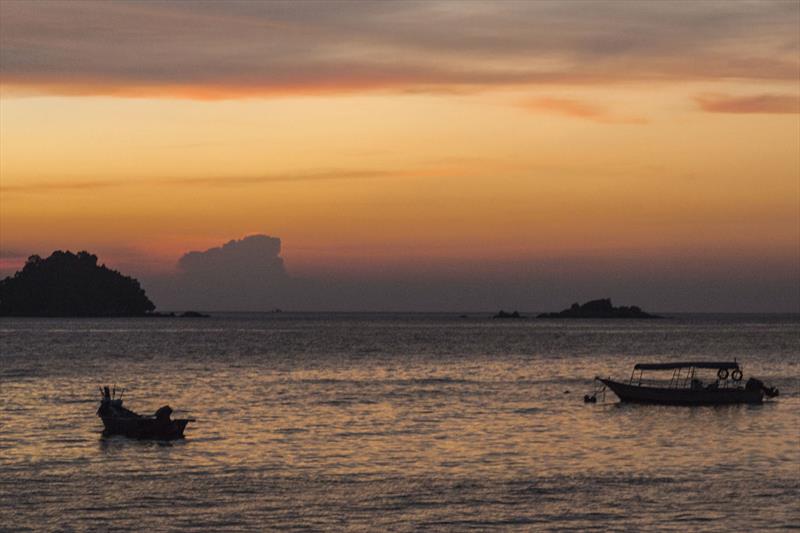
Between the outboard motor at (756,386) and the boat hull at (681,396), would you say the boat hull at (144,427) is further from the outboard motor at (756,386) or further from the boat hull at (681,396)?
the outboard motor at (756,386)

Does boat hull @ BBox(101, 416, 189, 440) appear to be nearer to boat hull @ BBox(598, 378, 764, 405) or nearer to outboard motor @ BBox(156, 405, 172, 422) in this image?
outboard motor @ BBox(156, 405, 172, 422)

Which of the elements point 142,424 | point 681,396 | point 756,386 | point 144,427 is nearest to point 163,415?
point 144,427

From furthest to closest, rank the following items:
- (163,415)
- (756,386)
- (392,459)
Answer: (756,386)
(163,415)
(392,459)

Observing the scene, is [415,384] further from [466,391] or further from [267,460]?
[267,460]

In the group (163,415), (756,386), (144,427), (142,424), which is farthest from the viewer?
→ (756,386)

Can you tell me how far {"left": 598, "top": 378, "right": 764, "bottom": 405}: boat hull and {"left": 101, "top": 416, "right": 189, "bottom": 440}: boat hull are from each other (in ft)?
113

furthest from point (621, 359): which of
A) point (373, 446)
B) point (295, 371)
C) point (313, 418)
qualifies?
point (373, 446)

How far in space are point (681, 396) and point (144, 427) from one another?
39.7 meters

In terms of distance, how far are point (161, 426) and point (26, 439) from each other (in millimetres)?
6623

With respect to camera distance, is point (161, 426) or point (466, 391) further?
point (466, 391)

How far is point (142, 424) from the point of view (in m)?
55.7

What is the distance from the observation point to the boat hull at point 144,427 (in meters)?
54.7

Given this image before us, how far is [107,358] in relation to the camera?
138 m

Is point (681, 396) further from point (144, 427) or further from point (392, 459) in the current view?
point (144, 427)
